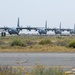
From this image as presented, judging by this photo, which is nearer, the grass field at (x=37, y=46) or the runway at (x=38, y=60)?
the runway at (x=38, y=60)

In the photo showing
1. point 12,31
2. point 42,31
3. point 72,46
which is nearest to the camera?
point 72,46

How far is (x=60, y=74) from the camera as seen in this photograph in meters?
7.78

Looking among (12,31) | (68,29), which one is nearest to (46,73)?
(12,31)

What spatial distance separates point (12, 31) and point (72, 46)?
8332 cm

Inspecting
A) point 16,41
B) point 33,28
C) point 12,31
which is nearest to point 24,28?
point 33,28

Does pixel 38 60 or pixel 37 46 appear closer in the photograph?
pixel 38 60

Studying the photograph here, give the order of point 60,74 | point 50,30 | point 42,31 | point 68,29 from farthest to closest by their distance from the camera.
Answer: point 68,29, point 50,30, point 42,31, point 60,74

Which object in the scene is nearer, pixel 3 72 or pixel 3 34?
pixel 3 72

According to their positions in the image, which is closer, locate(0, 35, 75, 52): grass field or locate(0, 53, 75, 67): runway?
locate(0, 53, 75, 67): runway

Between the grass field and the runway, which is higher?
the runway

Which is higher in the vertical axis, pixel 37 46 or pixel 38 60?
pixel 38 60

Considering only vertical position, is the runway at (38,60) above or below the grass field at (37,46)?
above

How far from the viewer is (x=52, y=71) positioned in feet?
25.7

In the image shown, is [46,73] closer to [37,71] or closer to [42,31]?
[37,71]
